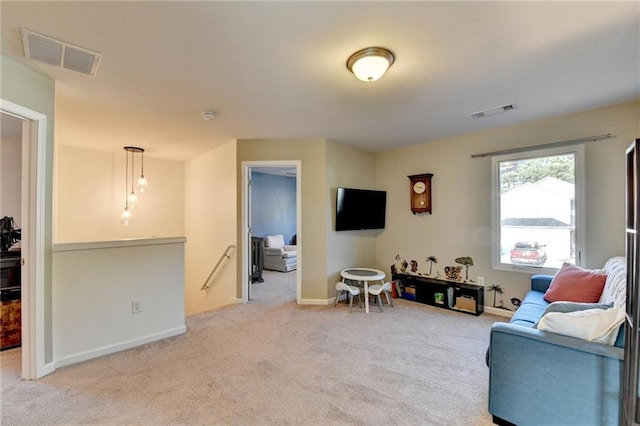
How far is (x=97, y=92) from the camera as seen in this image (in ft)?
8.54

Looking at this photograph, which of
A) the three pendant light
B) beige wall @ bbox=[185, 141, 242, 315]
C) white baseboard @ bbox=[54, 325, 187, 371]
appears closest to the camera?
white baseboard @ bbox=[54, 325, 187, 371]

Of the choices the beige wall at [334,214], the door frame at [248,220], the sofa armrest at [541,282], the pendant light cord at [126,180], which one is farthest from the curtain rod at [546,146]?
the pendant light cord at [126,180]

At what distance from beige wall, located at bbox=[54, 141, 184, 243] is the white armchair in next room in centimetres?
211

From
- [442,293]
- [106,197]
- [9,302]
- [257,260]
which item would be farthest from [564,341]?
[106,197]

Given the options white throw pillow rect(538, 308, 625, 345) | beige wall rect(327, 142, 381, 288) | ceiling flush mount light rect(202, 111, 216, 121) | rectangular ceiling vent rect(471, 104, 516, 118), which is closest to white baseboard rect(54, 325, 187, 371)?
beige wall rect(327, 142, 381, 288)

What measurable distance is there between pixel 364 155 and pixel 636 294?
12.9 ft

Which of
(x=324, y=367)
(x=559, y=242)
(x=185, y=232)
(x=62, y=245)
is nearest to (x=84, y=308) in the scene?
(x=62, y=245)

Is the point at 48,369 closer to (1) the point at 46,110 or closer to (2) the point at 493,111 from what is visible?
(1) the point at 46,110

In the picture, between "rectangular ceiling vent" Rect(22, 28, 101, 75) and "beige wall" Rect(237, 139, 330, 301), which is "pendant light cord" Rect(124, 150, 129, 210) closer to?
"beige wall" Rect(237, 139, 330, 301)

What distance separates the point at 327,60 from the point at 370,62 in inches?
12.6

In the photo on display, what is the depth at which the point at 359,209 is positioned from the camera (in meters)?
4.55

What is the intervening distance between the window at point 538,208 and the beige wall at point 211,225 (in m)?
3.65

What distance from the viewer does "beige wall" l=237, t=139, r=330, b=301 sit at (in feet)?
13.8

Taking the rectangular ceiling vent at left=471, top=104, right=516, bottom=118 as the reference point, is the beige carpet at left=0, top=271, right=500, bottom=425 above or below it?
below
